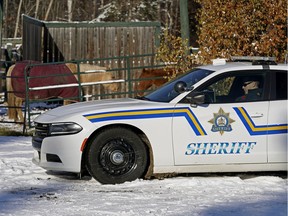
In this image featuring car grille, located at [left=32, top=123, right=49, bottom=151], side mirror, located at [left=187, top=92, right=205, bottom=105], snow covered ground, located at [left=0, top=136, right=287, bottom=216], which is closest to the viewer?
snow covered ground, located at [left=0, top=136, right=287, bottom=216]

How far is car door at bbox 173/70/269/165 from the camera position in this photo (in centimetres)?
968

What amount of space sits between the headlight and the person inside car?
1.98m

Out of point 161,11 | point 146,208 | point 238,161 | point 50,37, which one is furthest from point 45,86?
point 161,11

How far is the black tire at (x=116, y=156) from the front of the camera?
9.60 m

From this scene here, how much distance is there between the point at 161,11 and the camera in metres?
49.3

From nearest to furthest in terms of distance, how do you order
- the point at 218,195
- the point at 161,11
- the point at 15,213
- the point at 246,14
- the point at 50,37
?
the point at 15,213, the point at 218,195, the point at 246,14, the point at 50,37, the point at 161,11

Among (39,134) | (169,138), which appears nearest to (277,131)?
(169,138)

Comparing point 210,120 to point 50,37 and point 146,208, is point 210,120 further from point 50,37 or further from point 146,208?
point 50,37

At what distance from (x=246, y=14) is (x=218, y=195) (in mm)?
6849

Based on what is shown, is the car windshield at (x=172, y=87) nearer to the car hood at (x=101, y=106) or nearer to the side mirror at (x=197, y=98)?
the car hood at (x=101, y=106)

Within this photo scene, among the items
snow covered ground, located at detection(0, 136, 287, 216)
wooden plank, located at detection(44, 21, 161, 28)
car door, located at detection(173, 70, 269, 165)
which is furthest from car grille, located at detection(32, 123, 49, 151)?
wooden plank, located at detection(44, 21, 161, 28)

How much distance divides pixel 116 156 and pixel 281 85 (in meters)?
2.22

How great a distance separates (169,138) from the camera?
381 inches

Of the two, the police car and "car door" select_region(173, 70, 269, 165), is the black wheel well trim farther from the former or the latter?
"car door" select_region(173, 70, 269, 165)
